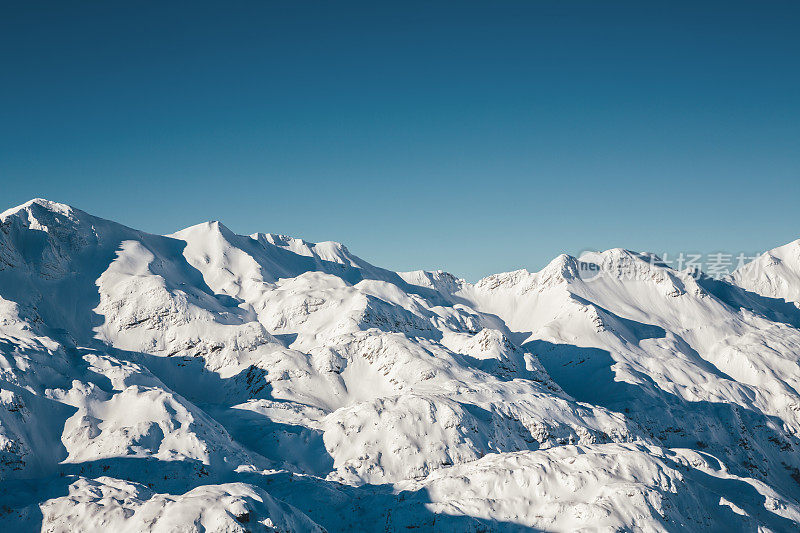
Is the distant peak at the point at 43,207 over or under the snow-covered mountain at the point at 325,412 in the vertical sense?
over

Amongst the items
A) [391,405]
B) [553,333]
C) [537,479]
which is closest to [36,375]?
[391,405]

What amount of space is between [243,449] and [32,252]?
3673 inches

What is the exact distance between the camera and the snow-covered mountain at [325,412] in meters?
56.8

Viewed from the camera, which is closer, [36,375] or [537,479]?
[537,479]

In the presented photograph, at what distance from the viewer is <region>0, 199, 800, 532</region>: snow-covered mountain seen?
5678cm

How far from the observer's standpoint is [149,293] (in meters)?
142

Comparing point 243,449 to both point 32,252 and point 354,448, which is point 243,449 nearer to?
point 354,448

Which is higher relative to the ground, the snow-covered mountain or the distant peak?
the distant peak

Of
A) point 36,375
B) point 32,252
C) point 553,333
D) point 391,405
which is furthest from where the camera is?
point 553,333

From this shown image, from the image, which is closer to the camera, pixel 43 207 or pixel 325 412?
pixel 325 412

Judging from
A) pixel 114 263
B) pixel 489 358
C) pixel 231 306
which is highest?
pixel 114 263

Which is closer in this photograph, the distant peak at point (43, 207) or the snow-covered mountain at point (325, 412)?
the snow-covered mountain at point (325, 412)

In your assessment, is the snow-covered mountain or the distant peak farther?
the distant peak

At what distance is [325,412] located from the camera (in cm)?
10556
